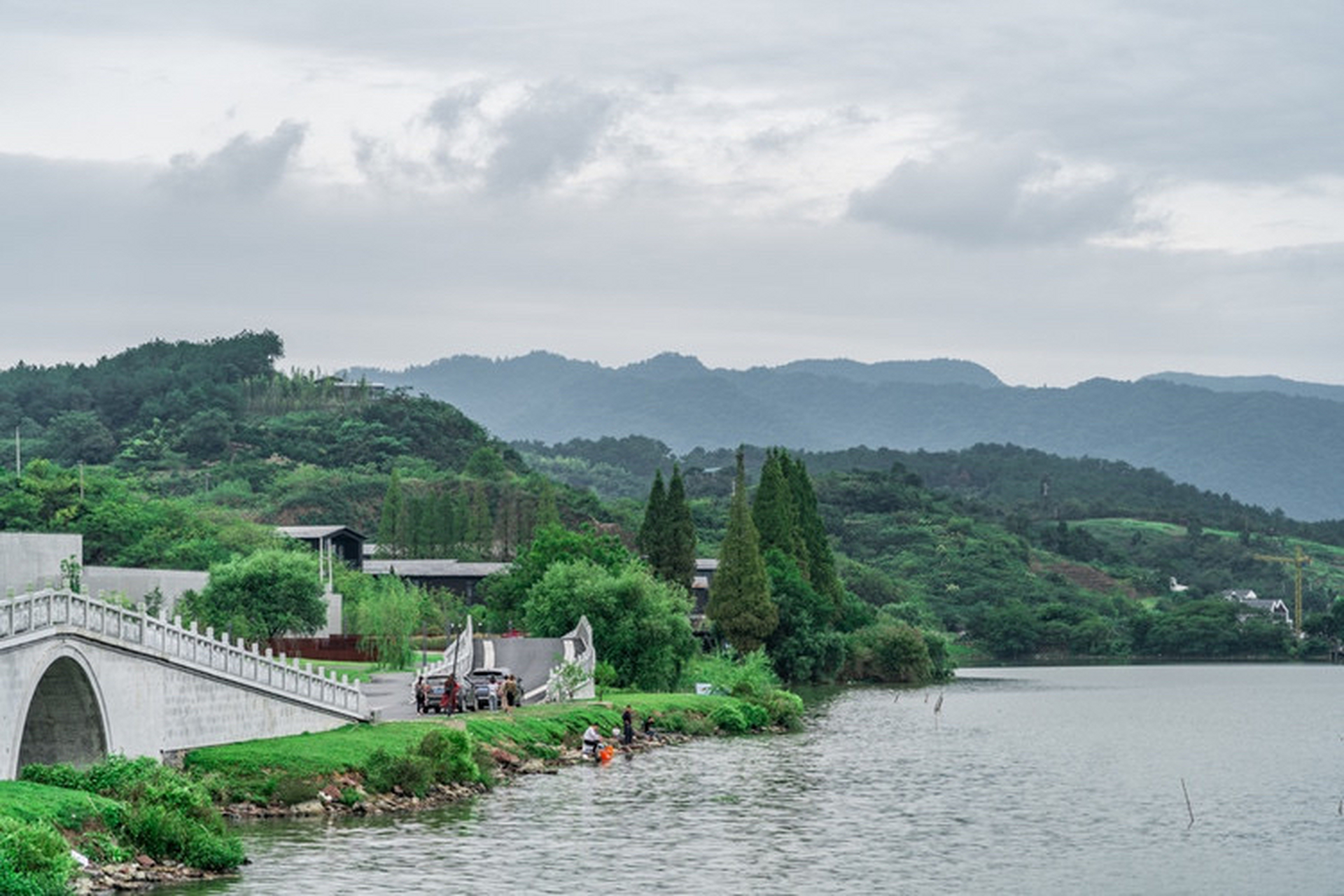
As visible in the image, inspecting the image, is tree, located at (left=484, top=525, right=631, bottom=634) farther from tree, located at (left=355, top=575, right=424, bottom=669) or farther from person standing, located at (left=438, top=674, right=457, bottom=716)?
person standing, located at (left=438, top=674, right=457, bottom=716)

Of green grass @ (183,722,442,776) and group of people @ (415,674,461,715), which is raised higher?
group of people @ (415,674,461,715)

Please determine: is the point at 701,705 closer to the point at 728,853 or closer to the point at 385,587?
the point at 385,587

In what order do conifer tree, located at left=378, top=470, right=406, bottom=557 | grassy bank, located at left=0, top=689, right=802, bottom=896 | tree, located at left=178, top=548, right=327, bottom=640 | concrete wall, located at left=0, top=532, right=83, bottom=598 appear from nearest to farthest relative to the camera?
grassy bank, located at left=0, top=689, right=802, bottom=896, concrete wall, located at left=0, top=532, right=83, bottom=598, tree, located at left=178, top=548, right=327, bottom=640, conifer tree, located at left=378, top=470, right=406, bottom=557

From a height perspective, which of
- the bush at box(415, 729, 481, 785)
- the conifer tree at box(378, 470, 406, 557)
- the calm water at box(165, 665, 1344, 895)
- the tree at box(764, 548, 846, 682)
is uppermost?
the conifer tree at box(378, 470, 406, 557)

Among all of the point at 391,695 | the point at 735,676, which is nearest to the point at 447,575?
the point at 735,676

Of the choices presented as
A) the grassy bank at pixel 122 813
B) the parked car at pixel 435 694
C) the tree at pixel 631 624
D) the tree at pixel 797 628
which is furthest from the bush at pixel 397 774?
the tree at pixel 797 628

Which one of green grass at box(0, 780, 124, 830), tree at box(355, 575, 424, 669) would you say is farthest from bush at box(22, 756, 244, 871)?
tree at box(355, 575, 424, 669)

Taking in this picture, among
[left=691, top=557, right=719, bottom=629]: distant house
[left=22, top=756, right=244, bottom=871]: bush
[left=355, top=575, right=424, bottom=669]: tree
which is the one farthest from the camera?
[left=691, top=557, right=719, bottom=629]: distant house

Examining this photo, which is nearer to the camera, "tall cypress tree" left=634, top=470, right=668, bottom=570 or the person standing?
the person standing

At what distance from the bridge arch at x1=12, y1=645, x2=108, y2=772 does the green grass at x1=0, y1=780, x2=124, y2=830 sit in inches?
223

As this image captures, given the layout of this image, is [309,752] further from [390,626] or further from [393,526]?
[393,526]

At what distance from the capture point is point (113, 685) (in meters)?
51.9

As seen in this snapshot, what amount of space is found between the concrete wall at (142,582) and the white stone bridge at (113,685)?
29.1 m

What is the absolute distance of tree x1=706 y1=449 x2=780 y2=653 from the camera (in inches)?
4887
